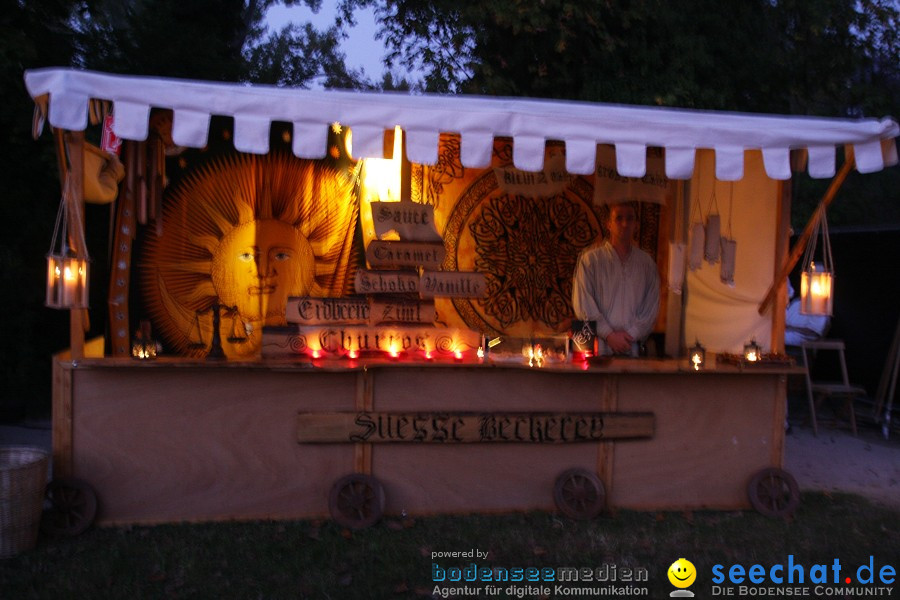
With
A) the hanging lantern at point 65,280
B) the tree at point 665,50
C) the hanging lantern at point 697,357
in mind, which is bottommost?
the hanging lantern at point 697,357

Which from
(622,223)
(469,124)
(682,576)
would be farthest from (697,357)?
(469,124)

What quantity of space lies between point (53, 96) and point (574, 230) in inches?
156

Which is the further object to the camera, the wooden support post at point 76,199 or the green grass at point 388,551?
the wooden support post at point 76,199

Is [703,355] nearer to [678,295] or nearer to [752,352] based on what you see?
[752,352]

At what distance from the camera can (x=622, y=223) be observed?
233 inches

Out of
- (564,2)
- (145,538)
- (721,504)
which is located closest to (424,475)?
(145,538)

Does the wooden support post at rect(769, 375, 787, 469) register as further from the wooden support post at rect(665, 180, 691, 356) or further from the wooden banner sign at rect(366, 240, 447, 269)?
the wooden banner sign at rect(366, 240, 447, 269)

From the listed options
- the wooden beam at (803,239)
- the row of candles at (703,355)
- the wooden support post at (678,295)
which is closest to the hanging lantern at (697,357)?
the row of candles at (703,355)

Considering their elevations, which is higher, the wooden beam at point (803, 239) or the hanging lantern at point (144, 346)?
the wooden beam at point (803, 239)

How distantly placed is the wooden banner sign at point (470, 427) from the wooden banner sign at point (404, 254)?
1.02 meters

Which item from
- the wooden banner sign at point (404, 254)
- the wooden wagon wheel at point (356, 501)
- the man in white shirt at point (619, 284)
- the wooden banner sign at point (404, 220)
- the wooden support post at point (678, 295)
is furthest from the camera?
the wooden support post at point (678, 295)

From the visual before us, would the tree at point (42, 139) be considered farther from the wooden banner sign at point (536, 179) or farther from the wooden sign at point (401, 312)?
the wooden banner sign at point (536, 179)

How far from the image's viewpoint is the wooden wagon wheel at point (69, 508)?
Answer: 4.32m

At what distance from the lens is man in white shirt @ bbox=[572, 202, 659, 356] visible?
5867 mm
